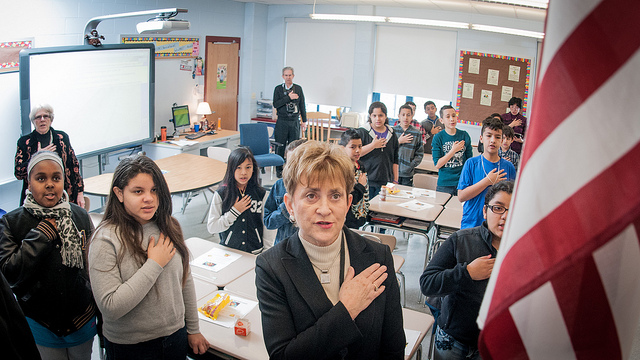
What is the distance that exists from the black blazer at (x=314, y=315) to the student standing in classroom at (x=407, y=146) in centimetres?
448

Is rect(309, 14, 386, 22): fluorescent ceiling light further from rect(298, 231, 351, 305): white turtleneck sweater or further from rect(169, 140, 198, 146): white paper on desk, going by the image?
rect(298, 231, 351, 305): white turtleneck sweater

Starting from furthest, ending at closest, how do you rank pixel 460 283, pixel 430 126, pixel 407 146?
pixel 430 126 → pixel 407 146 → pixel 460 283

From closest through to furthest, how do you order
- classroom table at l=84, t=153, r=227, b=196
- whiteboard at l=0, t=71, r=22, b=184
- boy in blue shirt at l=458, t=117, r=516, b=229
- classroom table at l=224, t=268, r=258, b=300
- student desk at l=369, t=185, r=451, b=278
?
1. classroom table at l=224, t=268, r=258, b=300
2. boy in blue shirt at l=458, t=117, r=516, b=229
3. student desk at l=369, t=185, r=451, b=278
4. classroom table at l=84, t=153, r=227, b=196
5. whiteboard at l=0, t=71, r=22, b=184

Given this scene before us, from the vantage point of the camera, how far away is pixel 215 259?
11.5ft

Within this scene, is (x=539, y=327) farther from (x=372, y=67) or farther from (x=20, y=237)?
(x=372, y=67)

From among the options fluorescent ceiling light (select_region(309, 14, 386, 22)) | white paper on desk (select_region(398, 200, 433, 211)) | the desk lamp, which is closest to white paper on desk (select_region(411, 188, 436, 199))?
white paper on desk (select_region(398, 200, 433, 211))

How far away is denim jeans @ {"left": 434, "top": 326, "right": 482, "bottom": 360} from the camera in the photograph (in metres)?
2.41

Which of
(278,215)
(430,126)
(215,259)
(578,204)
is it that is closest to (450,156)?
(430,126)

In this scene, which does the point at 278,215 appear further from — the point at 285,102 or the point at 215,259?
the point at 285,102

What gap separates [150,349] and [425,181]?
171 inches

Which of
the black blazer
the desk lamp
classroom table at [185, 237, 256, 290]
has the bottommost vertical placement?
classroom table at [185, 237, 256, 290]

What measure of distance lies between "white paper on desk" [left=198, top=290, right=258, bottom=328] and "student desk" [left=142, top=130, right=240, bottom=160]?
5.03m

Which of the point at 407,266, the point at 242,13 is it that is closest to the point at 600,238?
the point at 407,266

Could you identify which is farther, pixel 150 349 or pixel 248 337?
pixel 248 337
